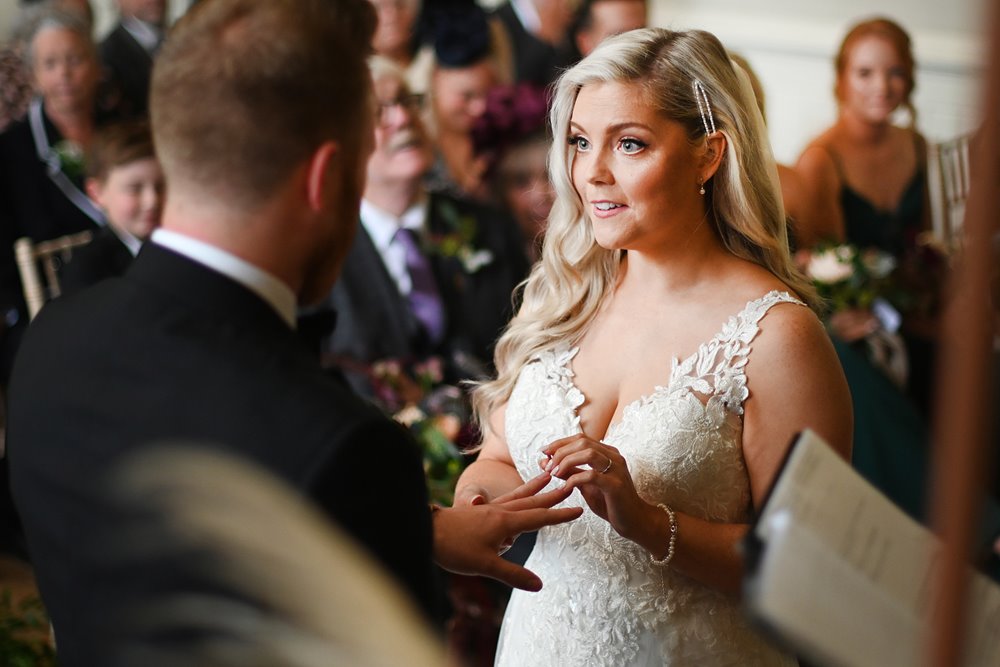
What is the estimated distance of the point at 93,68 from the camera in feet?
15.2

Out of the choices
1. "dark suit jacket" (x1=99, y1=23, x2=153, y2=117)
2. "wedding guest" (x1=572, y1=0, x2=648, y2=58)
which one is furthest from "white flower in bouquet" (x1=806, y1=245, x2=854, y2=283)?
"dark suit jacket" (x1=99, y1=23, x2=153, y2=117)

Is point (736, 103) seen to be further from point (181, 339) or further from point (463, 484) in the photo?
point (181, 339)

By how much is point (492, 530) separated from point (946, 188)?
3.38 metres

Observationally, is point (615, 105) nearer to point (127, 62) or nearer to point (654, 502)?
point (654, 502)

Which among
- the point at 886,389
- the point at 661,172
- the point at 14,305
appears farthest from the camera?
the point at 14,305

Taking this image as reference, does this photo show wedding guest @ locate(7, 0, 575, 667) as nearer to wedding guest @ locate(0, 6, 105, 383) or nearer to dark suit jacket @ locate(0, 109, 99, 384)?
wedding guest @ locate(0, 6, 105, 383)

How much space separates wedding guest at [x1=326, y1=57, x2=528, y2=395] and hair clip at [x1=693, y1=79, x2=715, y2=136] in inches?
71.6

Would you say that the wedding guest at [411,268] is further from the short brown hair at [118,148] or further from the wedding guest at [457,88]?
the wedding guest at [457,88]

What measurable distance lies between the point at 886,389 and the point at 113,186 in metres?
2.51

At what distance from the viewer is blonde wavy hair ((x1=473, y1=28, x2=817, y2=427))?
1.77m

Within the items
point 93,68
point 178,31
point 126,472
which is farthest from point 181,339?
point 93,68

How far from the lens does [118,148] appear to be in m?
3.47

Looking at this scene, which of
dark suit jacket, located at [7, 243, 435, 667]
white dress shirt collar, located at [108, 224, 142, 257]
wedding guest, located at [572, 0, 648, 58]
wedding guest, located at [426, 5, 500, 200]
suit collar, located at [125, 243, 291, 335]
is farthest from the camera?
wedding guest, located at [572, 0, 648, 58]

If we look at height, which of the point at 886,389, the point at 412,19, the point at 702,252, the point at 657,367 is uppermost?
the point at 702,252
